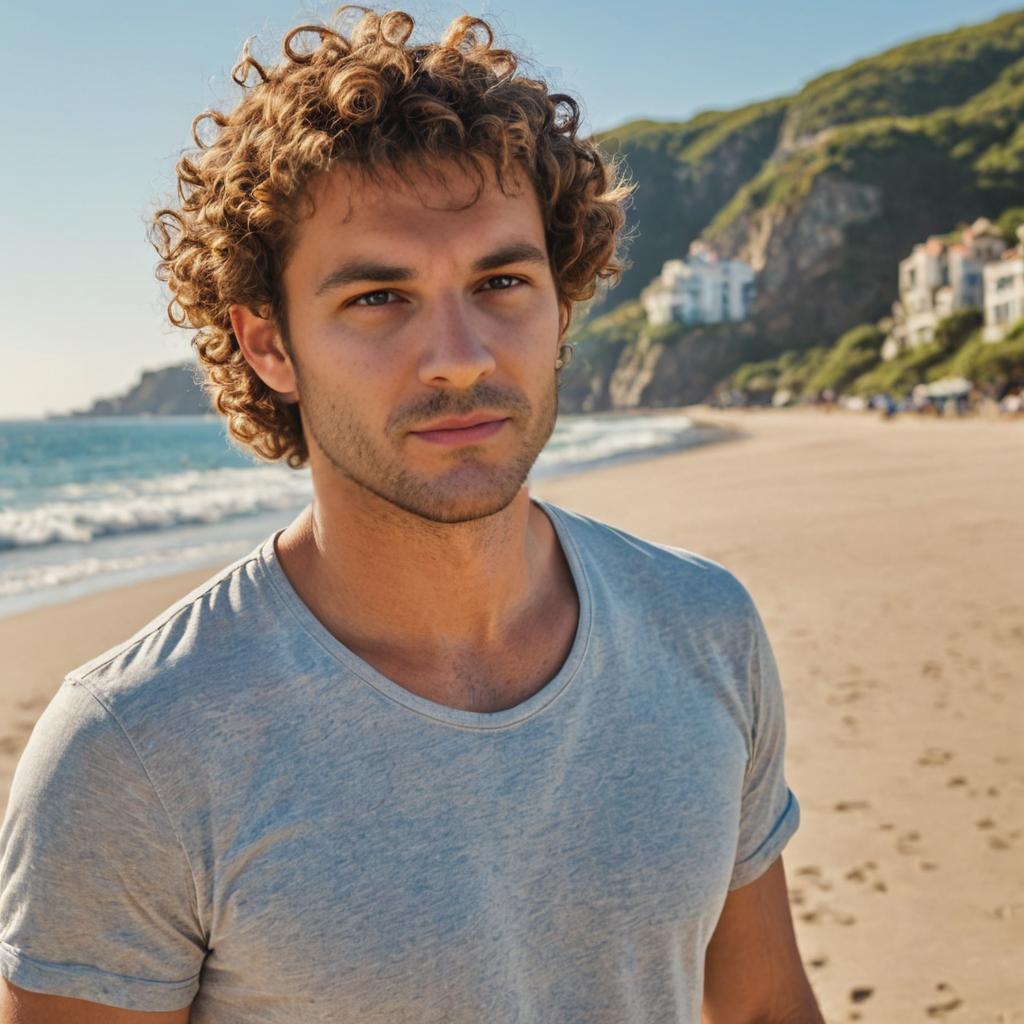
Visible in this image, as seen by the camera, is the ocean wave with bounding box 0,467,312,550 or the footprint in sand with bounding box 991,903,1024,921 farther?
A: the ocean wave with bounding box 0,467,312,550

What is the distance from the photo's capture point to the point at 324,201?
1.80 metres

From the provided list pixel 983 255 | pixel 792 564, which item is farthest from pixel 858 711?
pixel 983 255

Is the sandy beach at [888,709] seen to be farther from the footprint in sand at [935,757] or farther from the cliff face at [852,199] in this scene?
the cliff face at [852,199]

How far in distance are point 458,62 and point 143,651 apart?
123 cm

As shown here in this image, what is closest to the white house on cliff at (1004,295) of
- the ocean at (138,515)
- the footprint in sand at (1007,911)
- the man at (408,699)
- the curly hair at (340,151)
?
the ocean at (138,515)

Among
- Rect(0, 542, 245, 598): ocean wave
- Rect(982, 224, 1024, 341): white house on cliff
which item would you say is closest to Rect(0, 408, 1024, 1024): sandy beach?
Rect(0, 542, 245, 598): ocean wave

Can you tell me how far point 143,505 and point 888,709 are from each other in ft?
75.6

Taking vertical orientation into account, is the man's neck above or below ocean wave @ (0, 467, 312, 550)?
above

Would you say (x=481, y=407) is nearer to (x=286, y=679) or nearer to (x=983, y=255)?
(x=286, y=679)

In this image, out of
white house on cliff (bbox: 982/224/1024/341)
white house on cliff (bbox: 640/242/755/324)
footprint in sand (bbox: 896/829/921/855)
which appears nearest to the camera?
footprint in sand (bbox: 896/829/921/855)

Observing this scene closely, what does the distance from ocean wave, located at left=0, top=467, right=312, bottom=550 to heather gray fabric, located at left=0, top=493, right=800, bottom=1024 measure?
15.5 meters

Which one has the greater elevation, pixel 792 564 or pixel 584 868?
pixel 584 868

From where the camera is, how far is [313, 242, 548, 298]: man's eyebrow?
5.55 feet

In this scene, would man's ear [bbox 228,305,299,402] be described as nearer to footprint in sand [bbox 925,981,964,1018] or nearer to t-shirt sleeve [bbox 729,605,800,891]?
t-shirt sleeve [bbox 729,605,800,891]
